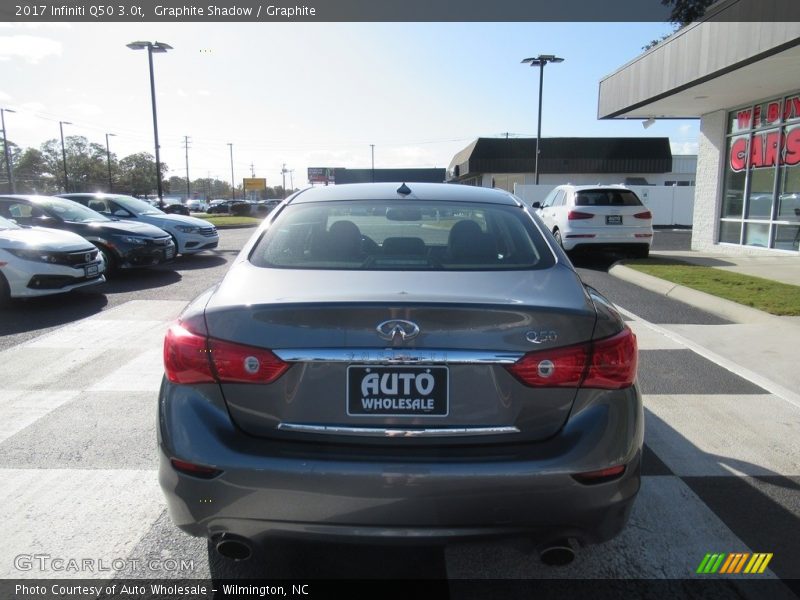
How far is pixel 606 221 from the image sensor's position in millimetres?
12852

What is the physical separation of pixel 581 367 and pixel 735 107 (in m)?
15.9

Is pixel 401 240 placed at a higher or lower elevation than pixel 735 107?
lower

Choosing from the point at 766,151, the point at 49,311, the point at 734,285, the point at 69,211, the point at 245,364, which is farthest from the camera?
the point at 766,151

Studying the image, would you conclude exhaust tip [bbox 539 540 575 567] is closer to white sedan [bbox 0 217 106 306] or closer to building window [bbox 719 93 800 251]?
white sedan [bbox 0 217 106 306]

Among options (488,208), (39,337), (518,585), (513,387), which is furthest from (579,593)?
(39,337)

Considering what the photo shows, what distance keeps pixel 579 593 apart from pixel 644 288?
8384 millimetres

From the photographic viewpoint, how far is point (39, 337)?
660 cm

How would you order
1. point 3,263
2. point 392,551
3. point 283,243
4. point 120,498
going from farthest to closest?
point 3,263, point 120,498, point 283,243, point 392,551

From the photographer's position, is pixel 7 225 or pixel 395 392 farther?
pixel 7 225

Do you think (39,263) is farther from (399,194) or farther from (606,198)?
(606,198)

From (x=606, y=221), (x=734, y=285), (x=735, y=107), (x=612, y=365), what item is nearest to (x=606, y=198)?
(x=606, y=221)

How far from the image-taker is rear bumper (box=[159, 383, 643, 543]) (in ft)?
6.56

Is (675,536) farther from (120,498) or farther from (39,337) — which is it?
(39,337)

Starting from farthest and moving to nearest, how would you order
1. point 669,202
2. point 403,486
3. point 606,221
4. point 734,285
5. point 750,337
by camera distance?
point 669,202 → point 606,221 → point 734,285 → point 750,337 → point 403,486
